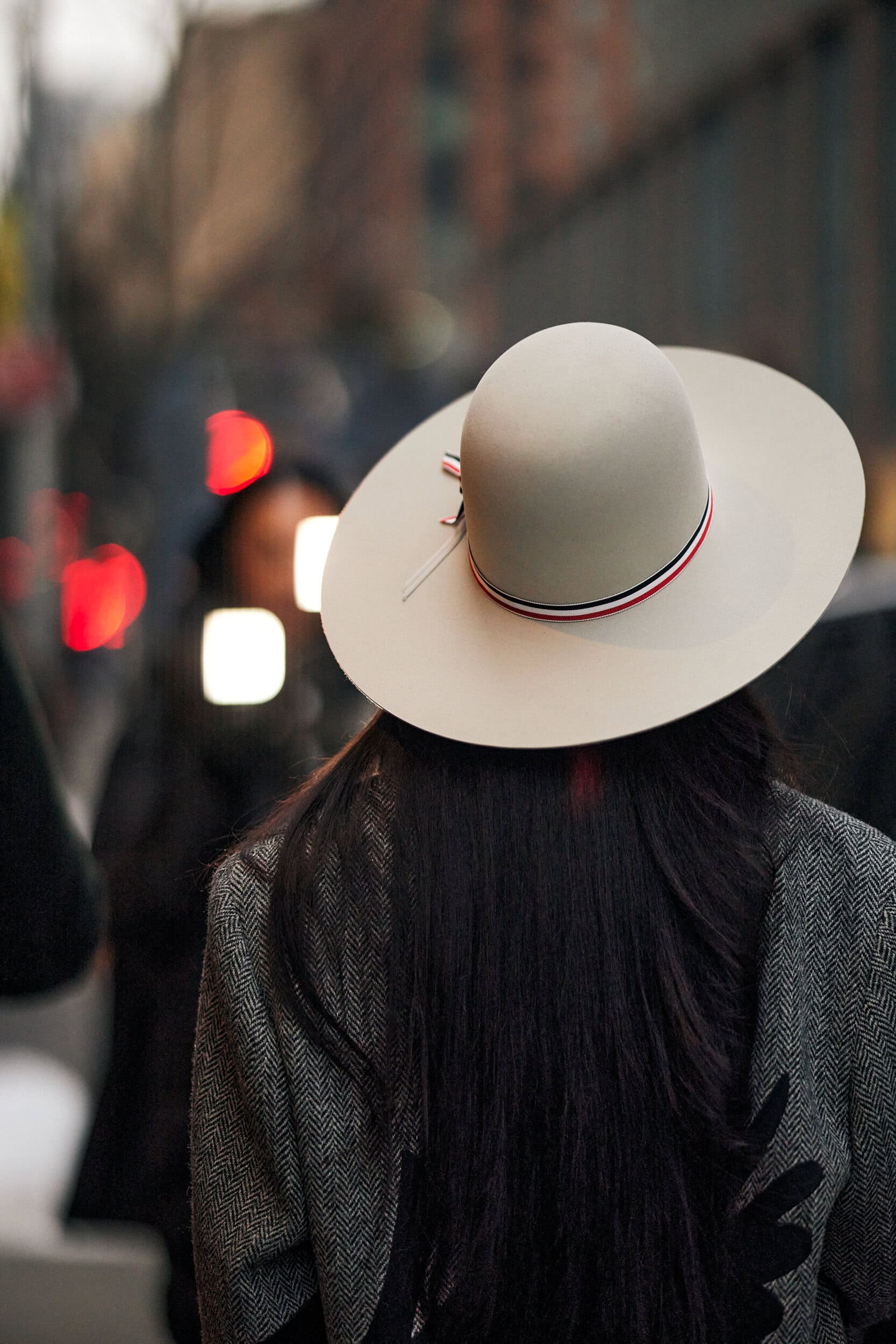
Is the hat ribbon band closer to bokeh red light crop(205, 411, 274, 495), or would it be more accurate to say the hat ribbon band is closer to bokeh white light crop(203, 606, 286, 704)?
bokeh white light crop(203, 606, 286, 704)

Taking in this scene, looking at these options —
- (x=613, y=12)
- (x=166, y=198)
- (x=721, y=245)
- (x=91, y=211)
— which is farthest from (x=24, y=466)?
(x=613, y=12)

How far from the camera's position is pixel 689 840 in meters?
1.19

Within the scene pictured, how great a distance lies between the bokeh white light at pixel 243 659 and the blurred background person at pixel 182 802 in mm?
17

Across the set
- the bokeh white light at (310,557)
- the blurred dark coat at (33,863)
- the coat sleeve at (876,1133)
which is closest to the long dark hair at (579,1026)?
the coat sleeve at (876,1133)

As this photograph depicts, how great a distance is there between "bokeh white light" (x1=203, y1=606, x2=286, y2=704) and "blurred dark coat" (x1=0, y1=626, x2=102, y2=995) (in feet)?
3.46

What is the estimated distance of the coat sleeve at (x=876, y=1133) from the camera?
3.96 ft

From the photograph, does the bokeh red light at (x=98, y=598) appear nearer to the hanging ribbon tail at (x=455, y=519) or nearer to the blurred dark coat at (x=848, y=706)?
the blurred dark coat at (x=848, y=706)

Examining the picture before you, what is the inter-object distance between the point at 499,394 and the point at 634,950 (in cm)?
56

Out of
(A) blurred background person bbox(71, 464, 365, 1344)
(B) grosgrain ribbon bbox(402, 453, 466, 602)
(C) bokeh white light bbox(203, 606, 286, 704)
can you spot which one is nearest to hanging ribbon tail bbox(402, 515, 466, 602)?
(B) grosgrain ribbon bbox(402, 453, 466, 602)

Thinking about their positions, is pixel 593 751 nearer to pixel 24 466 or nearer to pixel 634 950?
pixel 634 950

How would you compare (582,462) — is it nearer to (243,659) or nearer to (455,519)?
(455,519)

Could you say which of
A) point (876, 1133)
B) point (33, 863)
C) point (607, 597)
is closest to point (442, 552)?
point (607, 597)

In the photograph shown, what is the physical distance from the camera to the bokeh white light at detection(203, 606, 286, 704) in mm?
2947

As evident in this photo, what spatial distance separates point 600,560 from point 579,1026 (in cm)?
46
